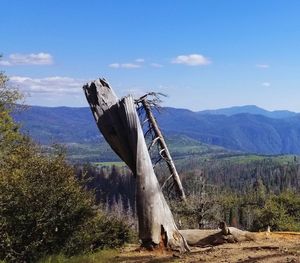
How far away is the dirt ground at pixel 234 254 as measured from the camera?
12.2 m

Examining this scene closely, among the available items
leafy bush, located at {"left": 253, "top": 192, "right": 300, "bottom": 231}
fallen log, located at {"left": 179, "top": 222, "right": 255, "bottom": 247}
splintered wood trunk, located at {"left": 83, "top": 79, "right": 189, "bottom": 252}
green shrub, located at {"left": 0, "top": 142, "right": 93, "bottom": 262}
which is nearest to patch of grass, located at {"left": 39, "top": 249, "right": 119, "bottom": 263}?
green shrub, located at {"left": 0, "top": 142, "right": 93, "bottom": 262}

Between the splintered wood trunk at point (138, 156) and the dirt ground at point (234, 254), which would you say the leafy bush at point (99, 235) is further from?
the splintered wood trunk at point (138, 156)

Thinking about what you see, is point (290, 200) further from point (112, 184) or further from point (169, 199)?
point (112, 184)

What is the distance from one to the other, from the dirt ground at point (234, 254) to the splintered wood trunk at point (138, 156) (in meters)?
0.54

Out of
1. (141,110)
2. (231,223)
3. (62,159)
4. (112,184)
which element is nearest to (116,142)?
(62,159)

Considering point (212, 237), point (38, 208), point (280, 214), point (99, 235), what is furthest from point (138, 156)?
point (280, 214)

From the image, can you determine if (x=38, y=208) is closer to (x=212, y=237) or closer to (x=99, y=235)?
(x=99, y=235)

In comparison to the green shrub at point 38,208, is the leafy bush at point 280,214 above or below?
below

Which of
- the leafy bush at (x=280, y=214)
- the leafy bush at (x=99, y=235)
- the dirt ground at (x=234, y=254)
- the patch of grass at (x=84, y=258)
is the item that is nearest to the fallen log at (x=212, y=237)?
the dirt ground at (x=234, y=254)

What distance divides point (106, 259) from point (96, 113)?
14.4 feet

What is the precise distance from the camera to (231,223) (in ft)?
338

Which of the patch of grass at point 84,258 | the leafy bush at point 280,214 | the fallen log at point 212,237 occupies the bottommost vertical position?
the leafy bush at point 280,214

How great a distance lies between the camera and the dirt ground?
40.0ft

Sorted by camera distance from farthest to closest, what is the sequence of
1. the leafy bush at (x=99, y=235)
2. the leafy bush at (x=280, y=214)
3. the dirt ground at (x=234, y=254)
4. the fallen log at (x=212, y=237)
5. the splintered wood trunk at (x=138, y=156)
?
the leafy bush at (x=280, y=214)
the fallen log at (x=212, y=237)
the leafy bush at (x=99, y=235)
the splintered wood trunk at (x=138, y=156)
the dirt ground at (x=234, y=254)
